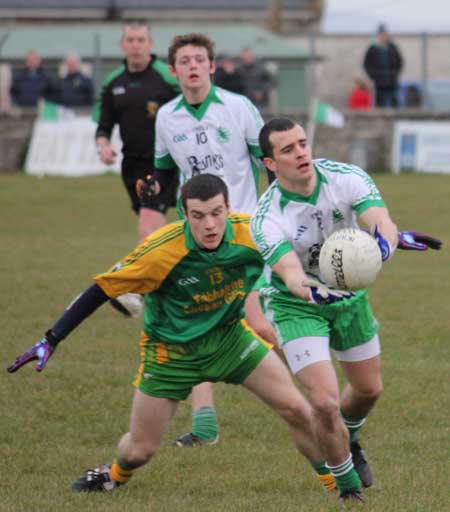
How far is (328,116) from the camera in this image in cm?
2608

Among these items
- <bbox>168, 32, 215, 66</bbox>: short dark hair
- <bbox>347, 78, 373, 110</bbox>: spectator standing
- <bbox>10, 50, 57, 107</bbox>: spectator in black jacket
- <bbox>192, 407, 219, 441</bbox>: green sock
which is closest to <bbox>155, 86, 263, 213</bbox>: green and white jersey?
<bbox>168, 32, 215, 66</bbox>: short dark hair

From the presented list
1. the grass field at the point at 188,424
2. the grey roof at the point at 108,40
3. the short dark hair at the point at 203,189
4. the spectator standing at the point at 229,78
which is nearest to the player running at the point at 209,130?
the grass field at the point at 188,424

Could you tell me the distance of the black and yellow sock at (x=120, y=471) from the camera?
6.66 m

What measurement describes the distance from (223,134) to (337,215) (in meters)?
2.07

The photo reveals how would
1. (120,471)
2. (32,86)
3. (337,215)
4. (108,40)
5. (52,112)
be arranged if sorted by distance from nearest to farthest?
(337,215), (120,471), (52,112), (32,86), (108,40)

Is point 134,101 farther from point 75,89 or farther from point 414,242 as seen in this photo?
point 75,89

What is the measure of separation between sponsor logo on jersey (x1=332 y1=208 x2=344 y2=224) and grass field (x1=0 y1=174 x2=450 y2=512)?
4.62 feet

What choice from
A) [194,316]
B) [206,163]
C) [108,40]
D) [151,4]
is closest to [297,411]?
[194,316]

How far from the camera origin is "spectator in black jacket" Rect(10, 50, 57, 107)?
86.1 ft

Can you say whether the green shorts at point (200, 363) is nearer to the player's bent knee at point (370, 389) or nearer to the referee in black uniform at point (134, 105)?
the player's bent knee at point (370, 389)

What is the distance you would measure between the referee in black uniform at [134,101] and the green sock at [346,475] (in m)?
4.76

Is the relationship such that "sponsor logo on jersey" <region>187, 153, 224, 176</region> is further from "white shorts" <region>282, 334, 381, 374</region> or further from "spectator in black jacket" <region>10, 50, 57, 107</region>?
"spectator in black jacket" <region>10, 50, 57, 107</region>

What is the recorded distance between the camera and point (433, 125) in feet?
83.7

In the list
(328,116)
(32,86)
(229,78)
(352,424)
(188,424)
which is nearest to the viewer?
(352,424)
